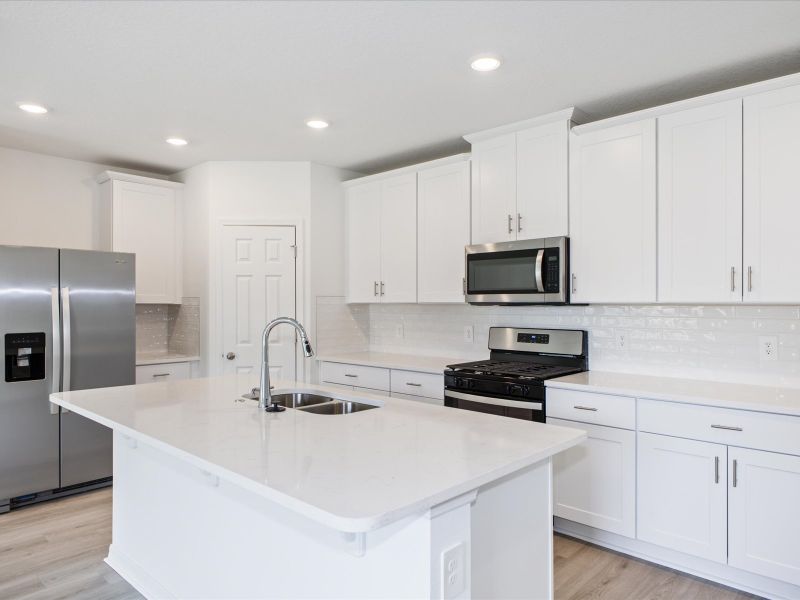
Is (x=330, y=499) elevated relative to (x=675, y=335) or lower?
lower

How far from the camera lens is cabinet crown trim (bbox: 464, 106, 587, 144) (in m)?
3.17

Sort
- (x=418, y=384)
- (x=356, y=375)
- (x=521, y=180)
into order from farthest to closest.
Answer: (x=356, y=375)
(x=418, y=384)
(x=521, y=180)

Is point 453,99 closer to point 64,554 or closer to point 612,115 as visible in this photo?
point 612,115

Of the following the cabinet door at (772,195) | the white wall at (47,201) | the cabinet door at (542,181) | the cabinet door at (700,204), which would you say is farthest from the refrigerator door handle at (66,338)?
the cabinet door at (772,195)

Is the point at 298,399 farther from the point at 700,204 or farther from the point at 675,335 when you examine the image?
the point at 700,204

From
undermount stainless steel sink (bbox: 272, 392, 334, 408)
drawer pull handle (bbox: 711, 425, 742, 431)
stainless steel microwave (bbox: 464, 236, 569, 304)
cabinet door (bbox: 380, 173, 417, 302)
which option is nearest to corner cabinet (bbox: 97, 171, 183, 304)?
cabinet door (bbox: 380, 173, 417, 302)

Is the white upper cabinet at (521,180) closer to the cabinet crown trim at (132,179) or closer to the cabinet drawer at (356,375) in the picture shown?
the cabinet drawer at (356,375)

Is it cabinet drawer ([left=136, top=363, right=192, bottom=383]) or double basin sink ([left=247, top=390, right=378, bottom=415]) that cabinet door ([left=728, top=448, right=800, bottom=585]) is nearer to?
double basin sink ([left=247, top=390, right=378, bottom=415])

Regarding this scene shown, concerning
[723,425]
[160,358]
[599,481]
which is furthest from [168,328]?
[723,425]

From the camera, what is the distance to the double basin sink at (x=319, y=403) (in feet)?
8.16

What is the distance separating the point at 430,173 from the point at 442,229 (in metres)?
0.43

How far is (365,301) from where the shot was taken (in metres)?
4.46

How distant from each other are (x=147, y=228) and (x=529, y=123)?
3.14 m

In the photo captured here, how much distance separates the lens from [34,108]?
10.5 feet
